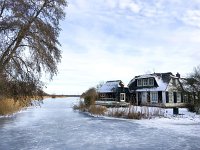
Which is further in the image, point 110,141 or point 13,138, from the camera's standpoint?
point 13,138

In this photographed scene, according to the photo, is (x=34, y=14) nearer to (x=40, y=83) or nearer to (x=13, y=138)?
(x=40, y=83)

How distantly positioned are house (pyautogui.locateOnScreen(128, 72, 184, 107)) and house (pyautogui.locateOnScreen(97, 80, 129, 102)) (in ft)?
6.57

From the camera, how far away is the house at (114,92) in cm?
5150

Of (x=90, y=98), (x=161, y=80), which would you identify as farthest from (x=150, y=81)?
(x=90, y=98)

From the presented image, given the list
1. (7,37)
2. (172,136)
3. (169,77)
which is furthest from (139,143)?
(169,77)

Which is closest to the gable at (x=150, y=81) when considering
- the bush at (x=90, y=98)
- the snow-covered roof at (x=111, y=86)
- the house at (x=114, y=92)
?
the house at (x=114, y=92)

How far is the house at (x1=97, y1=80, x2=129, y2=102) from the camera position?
5150 cm

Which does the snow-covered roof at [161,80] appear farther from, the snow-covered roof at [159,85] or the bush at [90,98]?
the bush at [90,98]

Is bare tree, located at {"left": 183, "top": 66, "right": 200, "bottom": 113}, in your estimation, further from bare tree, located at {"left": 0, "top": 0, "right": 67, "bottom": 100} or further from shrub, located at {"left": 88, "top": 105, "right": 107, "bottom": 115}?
bare tree, located at {"left": 0, "top": 0, "right": 67, "bottom": 100}

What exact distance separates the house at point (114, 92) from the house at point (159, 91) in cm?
200

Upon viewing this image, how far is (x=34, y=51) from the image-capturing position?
15844mm

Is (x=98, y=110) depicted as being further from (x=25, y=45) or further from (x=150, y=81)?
(x=25, y=45)

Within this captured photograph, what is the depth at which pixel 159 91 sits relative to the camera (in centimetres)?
4597

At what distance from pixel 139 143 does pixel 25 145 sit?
510 centimetres
